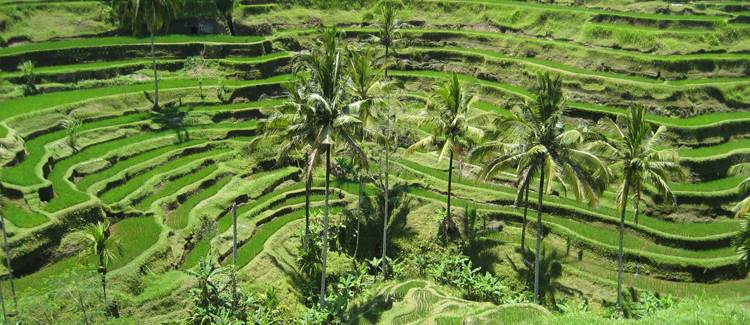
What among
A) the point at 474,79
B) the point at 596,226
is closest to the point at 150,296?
the point at 596,226

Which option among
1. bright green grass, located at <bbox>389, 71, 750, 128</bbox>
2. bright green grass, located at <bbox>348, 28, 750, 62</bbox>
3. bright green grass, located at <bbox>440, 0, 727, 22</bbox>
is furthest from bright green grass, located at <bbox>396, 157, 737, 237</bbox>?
bright green grass, located at <bbox>440, 0, 727, 22</bbox>

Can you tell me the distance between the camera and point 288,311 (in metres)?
34.2

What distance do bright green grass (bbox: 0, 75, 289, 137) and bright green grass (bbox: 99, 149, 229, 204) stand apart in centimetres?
801

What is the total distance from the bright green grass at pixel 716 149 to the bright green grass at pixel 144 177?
34953 mm

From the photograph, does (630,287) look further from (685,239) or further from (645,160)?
(645,160)

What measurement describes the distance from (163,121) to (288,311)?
2386 cm

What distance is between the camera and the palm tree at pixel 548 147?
95.0ft

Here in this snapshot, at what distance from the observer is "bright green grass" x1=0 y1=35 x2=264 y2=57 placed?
57188 millimetres

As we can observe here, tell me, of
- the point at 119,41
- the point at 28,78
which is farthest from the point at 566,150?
the point at 119,41

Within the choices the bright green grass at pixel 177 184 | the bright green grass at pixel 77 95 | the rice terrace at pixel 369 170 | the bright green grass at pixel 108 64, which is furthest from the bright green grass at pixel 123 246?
the bright green grass at pixel 108 64

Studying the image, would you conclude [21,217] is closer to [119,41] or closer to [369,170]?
[369,170]

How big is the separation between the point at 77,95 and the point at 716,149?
50482 millimetres

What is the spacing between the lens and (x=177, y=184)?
142 feet

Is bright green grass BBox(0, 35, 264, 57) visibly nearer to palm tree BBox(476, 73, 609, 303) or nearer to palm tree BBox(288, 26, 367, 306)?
palm tree BBox(288, 26, 367, 306)
